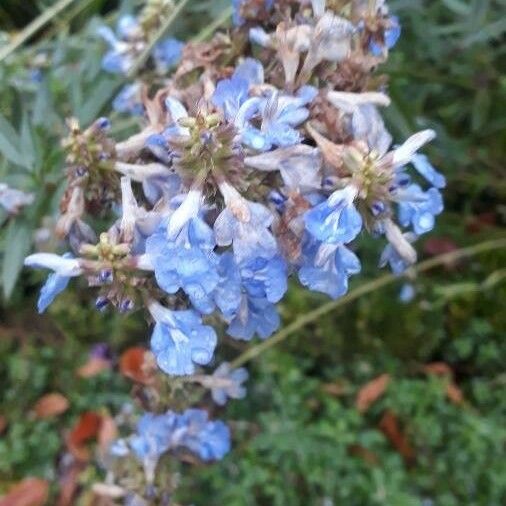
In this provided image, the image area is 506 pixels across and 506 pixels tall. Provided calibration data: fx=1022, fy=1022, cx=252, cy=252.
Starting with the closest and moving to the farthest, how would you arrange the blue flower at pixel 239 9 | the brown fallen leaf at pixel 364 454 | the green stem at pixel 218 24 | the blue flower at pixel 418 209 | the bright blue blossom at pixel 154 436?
the blue flower at pixel 418 209 < the blue flower at pixel 239 9 < the bright blue blossom at pixel 154 436 < the green stem at pixel 218 24 < the brown fallen leaf at pixel 364 454

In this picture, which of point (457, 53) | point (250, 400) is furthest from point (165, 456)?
point (457, 53)

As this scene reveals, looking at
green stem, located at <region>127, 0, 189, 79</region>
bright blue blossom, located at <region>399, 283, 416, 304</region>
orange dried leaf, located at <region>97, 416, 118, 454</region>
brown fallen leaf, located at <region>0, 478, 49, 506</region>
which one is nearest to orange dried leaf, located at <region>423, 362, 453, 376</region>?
bright blue blossom, located at <region>399, 283, 416, 304</region>

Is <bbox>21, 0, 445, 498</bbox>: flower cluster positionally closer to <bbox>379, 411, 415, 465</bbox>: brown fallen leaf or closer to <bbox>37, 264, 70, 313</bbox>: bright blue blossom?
<bbox>37, 264, 70, 313</bbox>: bright blue blossom

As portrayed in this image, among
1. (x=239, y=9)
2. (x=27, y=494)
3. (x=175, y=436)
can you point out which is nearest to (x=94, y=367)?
(x=27, y=494)

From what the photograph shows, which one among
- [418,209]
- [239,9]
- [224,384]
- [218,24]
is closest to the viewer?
[418,209]

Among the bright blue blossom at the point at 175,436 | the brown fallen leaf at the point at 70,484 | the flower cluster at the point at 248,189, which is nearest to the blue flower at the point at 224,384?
the bright blue blossom at the point at 175,436

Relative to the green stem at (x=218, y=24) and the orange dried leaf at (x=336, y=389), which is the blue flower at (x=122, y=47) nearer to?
the green stem at (x=218, y=24)

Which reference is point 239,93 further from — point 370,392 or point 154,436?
point 370,392
